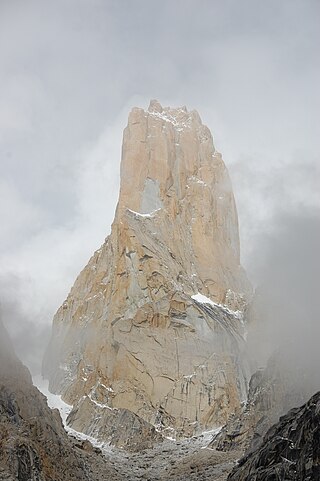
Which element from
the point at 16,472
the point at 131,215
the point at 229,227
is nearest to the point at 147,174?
the point at 131,215

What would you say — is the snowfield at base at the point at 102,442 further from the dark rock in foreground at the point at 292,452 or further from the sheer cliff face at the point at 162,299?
the dark rock in foreground at the point at 292,452

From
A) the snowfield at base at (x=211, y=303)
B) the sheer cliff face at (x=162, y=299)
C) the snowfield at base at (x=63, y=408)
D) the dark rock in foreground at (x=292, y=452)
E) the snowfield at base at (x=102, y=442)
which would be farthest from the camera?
the snowfield at base at (x=211, y=303)

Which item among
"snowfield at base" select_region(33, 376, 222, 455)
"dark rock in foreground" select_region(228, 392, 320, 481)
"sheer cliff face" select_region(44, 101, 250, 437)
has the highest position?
"sheer cliff face" select_region(44, 101, 250, 437)

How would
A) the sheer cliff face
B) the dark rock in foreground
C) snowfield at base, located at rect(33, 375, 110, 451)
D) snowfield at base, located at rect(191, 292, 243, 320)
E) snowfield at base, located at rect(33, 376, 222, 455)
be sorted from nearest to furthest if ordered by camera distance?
the dark rock in foreground < snowfield at base, located at rect(33, 376, 222, 455) < snowfield at base, located at rect(33, 375, 110, 451) < the sheer cliff face < snowfield at base, located at rect(191, 292, 243, 320)

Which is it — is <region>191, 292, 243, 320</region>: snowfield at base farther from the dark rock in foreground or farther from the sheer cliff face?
the dark rock in foreground

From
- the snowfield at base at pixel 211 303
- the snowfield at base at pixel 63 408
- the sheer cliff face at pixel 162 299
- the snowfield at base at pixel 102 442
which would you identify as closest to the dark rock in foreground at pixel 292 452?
the snowfield at base at pixel 102 442

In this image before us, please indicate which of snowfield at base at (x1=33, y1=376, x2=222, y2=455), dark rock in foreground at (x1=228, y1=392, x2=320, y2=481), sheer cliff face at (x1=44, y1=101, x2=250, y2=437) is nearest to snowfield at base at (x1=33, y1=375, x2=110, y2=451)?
snowfield at base at (x1=33, y1=376, x2=222, y2=455)

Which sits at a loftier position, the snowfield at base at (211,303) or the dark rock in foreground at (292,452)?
the snowfield at base at (211,303)

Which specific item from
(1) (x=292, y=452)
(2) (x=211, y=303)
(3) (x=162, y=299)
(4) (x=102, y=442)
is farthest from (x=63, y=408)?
(1) (x=292, y=452)

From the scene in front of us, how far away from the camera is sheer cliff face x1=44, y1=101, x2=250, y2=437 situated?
9962cm

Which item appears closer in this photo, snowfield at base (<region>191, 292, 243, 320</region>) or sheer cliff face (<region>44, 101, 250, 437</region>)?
sheer cliff face (<region>44, 101, 250, 437</region>)

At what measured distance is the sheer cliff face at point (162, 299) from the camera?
327ft

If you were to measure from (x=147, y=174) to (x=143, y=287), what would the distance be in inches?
1096

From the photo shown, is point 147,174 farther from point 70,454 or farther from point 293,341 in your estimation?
point 70,454
